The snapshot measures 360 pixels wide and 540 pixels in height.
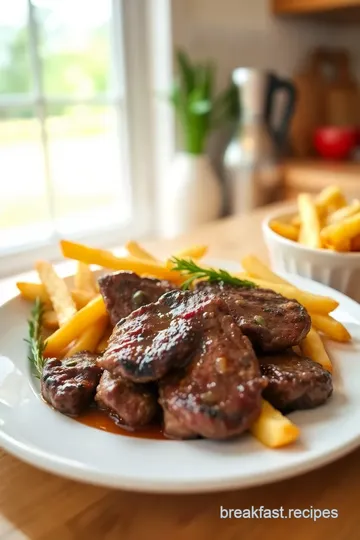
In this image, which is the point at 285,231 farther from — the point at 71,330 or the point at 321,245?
the point at 71,330

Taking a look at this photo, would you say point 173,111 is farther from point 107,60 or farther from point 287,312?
point 287,312

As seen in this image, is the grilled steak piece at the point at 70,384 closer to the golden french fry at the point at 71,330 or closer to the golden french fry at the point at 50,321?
the golden french fry at the point at 71,330

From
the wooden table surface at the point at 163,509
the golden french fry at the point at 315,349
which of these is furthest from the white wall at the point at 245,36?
the wooden table surface at the point at 163,509

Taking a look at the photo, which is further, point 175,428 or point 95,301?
point 95,301

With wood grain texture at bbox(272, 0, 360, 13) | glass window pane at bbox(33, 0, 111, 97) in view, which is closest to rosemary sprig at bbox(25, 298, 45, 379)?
glass window pane at bbox(33, 0, 111, 97)

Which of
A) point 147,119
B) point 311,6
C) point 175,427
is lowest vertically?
point 175,427

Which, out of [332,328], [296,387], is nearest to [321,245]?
[332,328]
